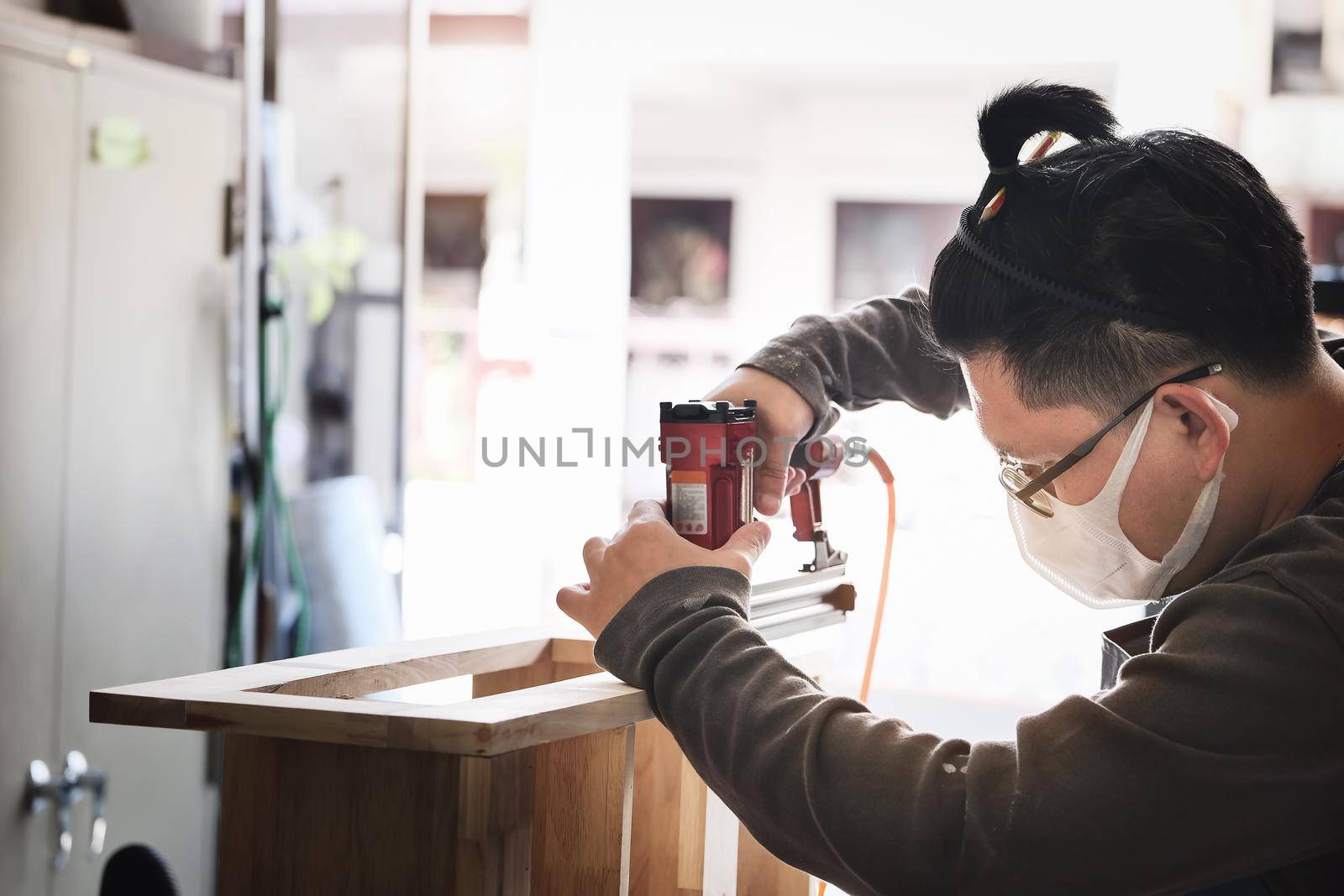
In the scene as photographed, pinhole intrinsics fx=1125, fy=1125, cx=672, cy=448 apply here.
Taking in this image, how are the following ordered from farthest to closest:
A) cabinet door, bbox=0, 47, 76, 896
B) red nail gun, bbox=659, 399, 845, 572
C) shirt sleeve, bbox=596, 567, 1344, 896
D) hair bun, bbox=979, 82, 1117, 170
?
1. cabinet door, bbox=0, 47, 76, 896
2. red nail gun, bbox=659, 399, 845, 572
3. hair bun, bbox=979, 82, 1117, 170
4. shirt sleeve, bbox=596, 567, 1344, 896

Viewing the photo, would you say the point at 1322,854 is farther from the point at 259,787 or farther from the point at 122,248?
the point at 122,248

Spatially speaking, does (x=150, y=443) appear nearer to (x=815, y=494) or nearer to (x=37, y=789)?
(x=37, y=789)

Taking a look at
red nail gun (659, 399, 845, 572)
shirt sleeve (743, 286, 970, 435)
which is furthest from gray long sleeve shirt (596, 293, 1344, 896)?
shirt sleeve (743, 286, 970, 435)

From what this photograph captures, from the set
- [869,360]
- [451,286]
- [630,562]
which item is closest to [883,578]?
[869,360]

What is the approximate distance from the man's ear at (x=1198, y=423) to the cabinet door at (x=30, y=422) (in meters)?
1.63

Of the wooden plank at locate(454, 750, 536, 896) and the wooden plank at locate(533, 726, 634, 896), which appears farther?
the wooden plank at locate(533, 726, 634, 896)

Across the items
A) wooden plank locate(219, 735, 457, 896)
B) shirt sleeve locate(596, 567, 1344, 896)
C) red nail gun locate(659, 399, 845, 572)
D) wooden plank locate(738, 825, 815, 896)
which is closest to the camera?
shirt sleeve locate(596, 567, 1344, 896)

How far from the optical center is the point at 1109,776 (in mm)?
701

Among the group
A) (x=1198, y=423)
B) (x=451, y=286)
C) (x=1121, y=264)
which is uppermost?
(x=451, y=286)

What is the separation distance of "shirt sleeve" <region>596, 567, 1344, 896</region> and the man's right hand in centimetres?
43

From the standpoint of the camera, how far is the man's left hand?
0.94m

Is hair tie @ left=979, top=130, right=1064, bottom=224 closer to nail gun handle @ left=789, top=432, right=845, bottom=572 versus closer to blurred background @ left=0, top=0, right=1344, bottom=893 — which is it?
nail gun handle @ left=789, top=432, right=845, bottom=572

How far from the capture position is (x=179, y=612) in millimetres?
2031

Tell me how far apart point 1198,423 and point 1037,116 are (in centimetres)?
28
